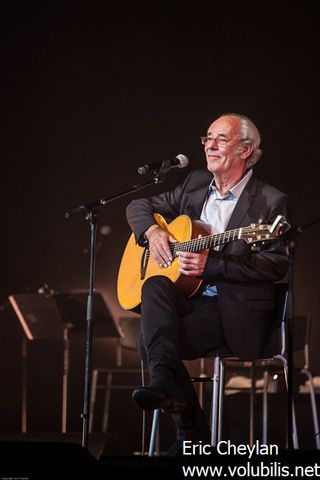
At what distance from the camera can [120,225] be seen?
6.29 m

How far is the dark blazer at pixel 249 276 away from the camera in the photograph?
3357 mm

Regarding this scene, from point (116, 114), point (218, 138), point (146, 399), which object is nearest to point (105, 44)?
point (116, 114)

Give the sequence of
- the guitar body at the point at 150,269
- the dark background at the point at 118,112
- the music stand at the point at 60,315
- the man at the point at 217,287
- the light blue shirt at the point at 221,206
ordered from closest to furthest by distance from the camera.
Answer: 1. the man at the point at 217,287
2. the guitar body at the point at 150,269
3. the light blue shirt at the point at 221,206
4. the music stand at the point at 60,315
5. the dark background at the point at 118,112

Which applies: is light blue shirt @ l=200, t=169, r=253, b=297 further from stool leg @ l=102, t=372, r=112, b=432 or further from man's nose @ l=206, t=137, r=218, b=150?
stool leg @ l=102, t=372, r=112, b=432

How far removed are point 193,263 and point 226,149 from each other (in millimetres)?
672

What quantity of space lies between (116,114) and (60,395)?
2.21 metres

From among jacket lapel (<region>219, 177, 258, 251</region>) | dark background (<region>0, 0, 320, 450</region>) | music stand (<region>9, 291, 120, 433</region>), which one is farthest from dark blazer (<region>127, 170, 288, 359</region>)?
dark background (<region>0, 0, 320, 450</region>)

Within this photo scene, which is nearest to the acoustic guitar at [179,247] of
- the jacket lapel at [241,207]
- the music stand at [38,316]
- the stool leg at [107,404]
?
the jacket lapel at [241,207]

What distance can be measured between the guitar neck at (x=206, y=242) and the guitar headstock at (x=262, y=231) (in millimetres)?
39

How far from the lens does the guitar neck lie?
10.8 feet

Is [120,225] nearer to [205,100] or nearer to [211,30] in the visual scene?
[205,100]

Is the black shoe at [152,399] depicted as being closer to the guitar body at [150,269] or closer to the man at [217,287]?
the man at [217,287]

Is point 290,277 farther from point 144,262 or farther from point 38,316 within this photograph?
point 38,316

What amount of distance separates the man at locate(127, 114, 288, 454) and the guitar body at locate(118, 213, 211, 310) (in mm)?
52
